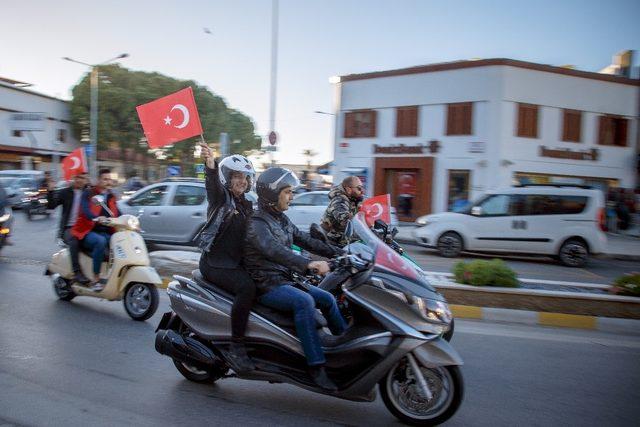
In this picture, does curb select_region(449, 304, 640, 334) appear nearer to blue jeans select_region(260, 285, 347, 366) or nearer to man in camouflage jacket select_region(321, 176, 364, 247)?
man in camouflage jacket select_region(321, 176, 364, 247)

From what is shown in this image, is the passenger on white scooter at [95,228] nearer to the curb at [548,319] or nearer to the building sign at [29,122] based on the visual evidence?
the curb at [548,319]

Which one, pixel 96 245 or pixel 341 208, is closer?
pixel 341 208

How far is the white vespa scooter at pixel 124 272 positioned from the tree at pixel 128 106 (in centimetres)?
3458

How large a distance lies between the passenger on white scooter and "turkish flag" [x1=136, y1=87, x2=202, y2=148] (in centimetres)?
234

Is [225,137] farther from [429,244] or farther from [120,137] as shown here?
[120,137]

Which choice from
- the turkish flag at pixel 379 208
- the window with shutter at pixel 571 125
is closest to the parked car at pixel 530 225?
the turkish flag at pixel 379 208

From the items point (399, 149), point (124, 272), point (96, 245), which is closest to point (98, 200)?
point (96, 245)

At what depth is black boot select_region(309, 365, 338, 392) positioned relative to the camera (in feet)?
11.9

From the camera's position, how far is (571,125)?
25406 millimetres

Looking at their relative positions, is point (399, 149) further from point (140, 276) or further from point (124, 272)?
point (140, 276)

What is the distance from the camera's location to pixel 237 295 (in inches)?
155

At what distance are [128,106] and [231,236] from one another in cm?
3903

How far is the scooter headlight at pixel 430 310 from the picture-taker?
3.55 m

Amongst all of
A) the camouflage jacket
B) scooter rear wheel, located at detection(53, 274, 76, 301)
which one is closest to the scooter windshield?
the camouflage jacket
